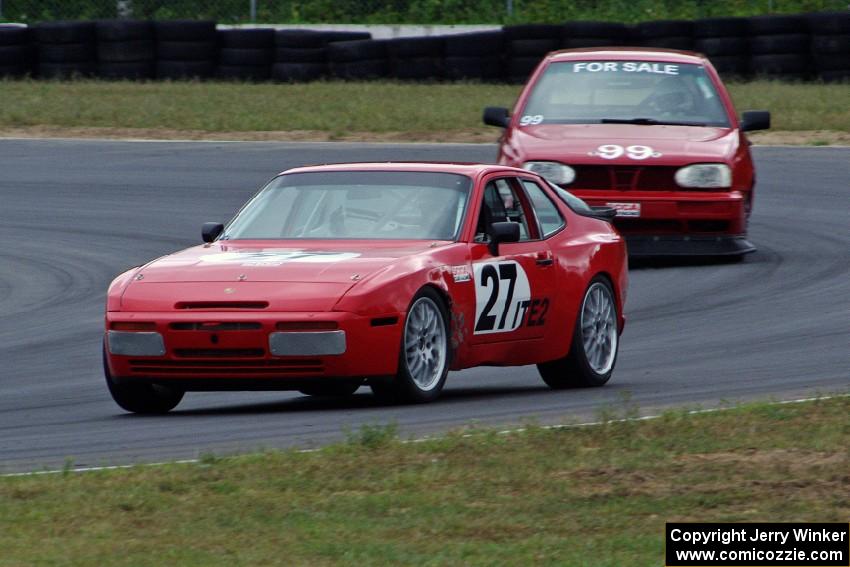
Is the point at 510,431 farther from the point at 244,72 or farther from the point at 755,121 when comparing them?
the point at 244,72

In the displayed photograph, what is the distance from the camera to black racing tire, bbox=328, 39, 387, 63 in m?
29.8

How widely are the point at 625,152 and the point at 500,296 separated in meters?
5.19

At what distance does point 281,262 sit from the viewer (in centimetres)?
873

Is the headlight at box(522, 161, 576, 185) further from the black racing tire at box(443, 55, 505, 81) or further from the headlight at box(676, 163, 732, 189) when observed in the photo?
the black racing tire at box(443, 55, 505, 81)

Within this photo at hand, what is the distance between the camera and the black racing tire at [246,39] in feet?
98.0

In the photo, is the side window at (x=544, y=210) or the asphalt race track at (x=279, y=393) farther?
the side window at (x=544, y=210)

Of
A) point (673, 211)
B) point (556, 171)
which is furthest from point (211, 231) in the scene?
point (673, 211)

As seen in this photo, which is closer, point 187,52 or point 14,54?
point 14,54

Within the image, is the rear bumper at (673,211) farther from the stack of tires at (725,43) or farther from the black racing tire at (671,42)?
the stack of tires at (725,43)

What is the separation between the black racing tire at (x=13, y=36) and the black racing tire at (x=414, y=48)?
584 cm

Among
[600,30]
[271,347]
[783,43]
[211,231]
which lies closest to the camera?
[271,347]

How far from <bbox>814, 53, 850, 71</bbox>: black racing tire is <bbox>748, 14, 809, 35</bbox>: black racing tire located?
514mm

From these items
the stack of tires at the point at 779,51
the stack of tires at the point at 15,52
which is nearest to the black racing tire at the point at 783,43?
the stack of tires at the point at 779,51

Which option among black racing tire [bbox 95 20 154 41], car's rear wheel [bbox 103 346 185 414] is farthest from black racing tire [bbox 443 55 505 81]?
car's rear wheel [bbox 103 346 185 414]
